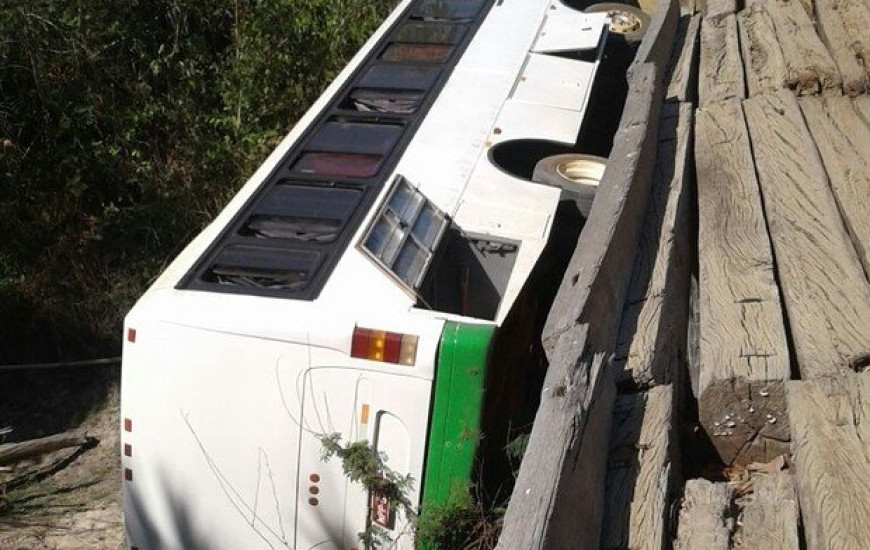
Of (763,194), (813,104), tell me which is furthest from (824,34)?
(763,194)

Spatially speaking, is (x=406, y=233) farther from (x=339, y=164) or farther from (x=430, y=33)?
(x=430, y=33)

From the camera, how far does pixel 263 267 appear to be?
4953 millimetres

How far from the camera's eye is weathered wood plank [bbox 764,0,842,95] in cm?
530

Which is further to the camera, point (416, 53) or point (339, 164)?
point (416, 53)

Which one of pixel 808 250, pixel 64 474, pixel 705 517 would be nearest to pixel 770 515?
pixel 705 517

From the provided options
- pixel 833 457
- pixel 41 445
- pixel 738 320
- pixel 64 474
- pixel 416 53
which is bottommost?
pixel 64 474

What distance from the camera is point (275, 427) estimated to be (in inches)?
179

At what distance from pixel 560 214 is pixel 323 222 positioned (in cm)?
137

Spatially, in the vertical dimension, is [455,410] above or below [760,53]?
below

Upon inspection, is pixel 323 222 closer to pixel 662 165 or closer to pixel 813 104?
pixel 662 165

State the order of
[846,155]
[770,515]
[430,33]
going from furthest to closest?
[430,33] < [846,155] < [770,515]

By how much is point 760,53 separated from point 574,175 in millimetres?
1246

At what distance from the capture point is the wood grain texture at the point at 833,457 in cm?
254

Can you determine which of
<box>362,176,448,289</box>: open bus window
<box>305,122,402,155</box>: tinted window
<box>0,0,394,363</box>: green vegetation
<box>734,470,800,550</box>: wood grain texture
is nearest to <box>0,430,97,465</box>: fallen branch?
<box>0,0,394,363</box>: green vegetation
